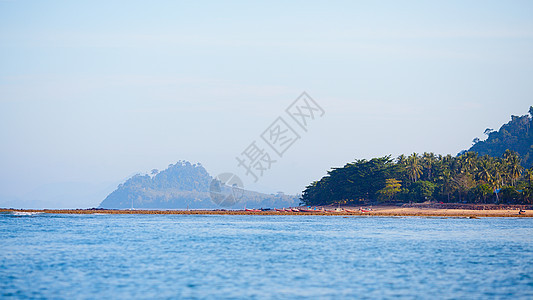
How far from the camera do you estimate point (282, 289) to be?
115 ft

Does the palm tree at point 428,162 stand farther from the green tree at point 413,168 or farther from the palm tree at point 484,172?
the palm tree at point 484,172

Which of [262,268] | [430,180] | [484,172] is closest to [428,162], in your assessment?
[430,180]

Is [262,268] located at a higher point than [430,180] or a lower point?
lower

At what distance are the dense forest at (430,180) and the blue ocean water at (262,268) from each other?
83.3 m

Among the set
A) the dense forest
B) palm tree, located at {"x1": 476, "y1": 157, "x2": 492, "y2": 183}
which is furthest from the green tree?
palm tree, located at {"x1": 476, "y1": 157, "x2": 492, "y2": 183}

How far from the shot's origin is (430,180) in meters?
179

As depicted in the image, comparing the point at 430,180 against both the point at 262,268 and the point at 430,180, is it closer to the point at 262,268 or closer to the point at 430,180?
the point at 430,180

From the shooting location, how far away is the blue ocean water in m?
34.2

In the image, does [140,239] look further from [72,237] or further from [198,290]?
[198,290]

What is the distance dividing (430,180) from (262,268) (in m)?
144

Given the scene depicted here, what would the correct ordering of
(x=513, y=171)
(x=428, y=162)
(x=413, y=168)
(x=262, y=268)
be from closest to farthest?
(x=262, y=268) → (x=513, y=171) → (x=413, y=168) → (x=428, y=162)

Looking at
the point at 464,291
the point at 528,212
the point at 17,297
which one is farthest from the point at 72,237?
the point at 528,212

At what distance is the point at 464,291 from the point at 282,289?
35.8 ft

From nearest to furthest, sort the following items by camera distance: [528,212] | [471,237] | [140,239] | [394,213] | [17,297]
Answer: [17,297] → [140,239] → [471,237] → [528,212] → [394,213]
